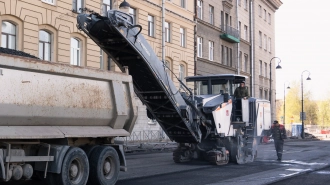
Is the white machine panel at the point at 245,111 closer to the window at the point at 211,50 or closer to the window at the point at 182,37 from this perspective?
the window at the point at 182,37

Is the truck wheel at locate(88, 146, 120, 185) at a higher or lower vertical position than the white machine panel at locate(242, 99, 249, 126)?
lower

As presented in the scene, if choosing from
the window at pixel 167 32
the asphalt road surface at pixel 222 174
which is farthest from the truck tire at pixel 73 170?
the window at pixel 167 32

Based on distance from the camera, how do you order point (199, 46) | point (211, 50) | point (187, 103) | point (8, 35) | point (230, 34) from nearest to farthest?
point (187, 103)
point (8, 35)
point (199, 46)
point (211, 50)
point (230, 34)

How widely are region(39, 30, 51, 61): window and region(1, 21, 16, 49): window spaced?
67.4 inches

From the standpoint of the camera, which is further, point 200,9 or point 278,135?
point 200,9

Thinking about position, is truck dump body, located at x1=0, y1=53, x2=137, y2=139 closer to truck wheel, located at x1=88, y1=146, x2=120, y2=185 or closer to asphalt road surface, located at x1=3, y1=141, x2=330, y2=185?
truck wheel, located at x1=88, y1=146, x2=120, y2=185

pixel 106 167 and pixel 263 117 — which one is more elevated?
pixel 263 117

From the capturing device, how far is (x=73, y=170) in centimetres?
1002

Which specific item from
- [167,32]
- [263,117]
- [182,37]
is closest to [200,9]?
[182,37]

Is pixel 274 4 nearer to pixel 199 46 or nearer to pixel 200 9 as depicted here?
pixel 200 9

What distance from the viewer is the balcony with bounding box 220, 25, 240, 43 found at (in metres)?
45.6

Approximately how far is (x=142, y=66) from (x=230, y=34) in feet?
111

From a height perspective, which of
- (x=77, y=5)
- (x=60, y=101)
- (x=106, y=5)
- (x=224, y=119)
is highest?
(x=106, y=5)

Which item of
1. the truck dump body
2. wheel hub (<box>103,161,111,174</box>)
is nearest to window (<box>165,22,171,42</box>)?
the truck dump body
